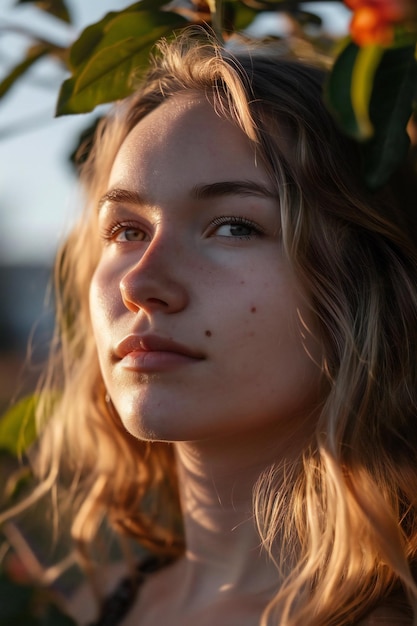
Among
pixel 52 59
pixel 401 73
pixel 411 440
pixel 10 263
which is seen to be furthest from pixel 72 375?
pixel 10 263

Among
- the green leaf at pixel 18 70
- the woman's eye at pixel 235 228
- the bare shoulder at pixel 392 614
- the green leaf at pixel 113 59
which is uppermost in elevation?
the green leaf at pixel 18 70

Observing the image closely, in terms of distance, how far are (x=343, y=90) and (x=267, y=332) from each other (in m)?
0.40

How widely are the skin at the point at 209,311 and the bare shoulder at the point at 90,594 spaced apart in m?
0.46

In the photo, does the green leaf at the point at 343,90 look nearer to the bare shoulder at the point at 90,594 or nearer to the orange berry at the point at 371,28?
the orange berry at the point at 371,28

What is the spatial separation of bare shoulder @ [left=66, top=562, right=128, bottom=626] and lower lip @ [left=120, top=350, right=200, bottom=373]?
2.34 feet

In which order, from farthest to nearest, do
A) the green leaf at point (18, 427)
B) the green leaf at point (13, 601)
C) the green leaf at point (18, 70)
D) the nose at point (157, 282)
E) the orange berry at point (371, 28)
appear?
the green leaf at point (18, 427) → the green leaf at point (18, 70) → the green leaf at point (13, 601) → the nose at point (157, 282) → the orange berry at point (371, 28)

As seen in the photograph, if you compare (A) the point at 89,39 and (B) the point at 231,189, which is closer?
(B) the point at 231,189

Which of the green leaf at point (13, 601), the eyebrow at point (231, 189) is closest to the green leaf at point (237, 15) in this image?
the eyebrow at point (231, 189)

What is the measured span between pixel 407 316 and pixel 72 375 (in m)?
0.82

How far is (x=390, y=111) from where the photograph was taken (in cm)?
111

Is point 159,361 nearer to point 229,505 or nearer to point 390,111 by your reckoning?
point 229,505

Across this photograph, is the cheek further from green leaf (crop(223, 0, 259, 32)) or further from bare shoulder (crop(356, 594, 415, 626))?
bare shoulder (crop(356, 594, 415, 626))

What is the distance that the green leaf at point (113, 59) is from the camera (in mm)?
1405

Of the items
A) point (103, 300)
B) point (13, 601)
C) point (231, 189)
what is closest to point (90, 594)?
point (13, 601)
